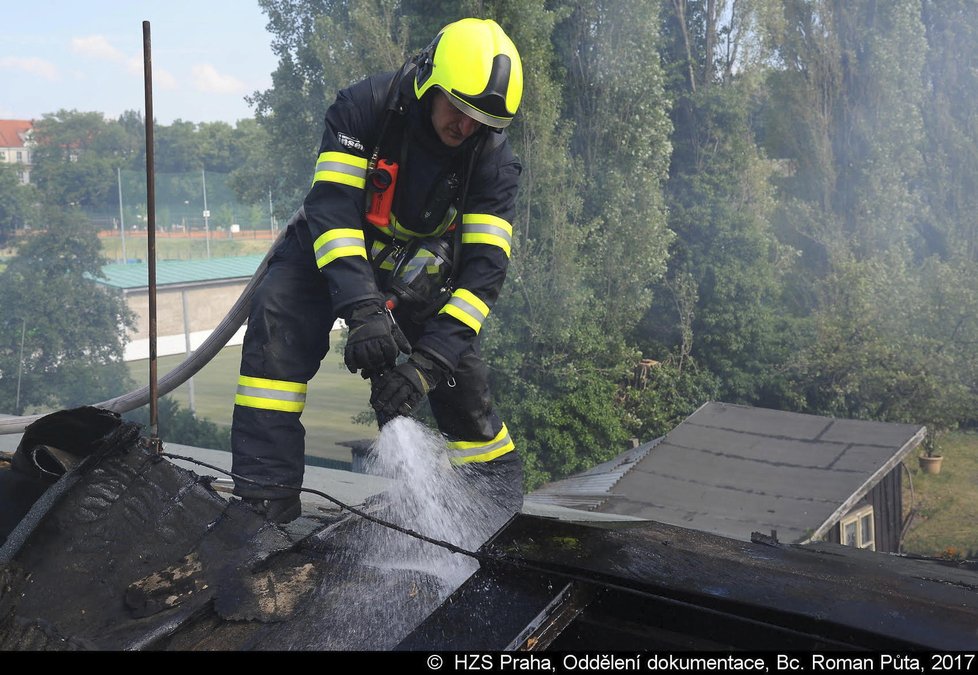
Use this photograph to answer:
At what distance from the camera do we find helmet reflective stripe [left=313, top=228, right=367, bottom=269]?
298 centimetres

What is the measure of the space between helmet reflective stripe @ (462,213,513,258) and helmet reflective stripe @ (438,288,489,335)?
192 millimetres

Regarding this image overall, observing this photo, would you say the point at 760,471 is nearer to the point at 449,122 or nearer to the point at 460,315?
the point at 460,315

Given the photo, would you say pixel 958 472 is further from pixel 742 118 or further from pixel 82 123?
pixel 82 123

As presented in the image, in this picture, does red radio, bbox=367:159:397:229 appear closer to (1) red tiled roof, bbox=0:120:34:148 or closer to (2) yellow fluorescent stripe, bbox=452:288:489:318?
(2) yellow fluorescent stripe, bbox=452:288:489:318

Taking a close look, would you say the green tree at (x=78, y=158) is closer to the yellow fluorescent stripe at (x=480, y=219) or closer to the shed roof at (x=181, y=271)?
the shed roof at (x=181, y=271)

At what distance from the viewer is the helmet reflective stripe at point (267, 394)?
2957 mm

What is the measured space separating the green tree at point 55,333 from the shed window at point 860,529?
675 inches

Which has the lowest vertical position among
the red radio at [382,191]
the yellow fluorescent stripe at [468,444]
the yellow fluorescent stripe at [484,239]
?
the yellow fluorescent stripe at [468,444]

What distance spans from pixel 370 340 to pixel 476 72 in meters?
0.87

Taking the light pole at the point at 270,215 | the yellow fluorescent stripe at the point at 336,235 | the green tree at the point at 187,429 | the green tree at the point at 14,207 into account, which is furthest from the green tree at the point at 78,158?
the yellow fluorescent stripe at the point at 336,235

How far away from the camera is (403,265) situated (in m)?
3.26

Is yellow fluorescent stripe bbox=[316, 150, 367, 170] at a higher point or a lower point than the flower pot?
higher

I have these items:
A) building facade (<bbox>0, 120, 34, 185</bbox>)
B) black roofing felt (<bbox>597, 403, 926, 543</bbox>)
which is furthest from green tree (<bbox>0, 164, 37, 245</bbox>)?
black roofing felt (<bbox>597, 403, 926, 543</bbox>)

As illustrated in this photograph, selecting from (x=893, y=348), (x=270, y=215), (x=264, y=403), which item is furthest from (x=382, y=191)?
(x=270, y=215)
